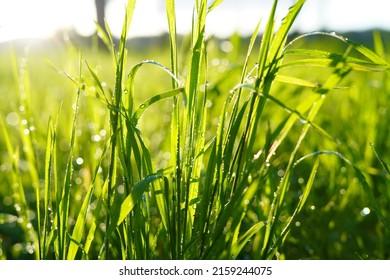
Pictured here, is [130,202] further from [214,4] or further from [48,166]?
[214,4]

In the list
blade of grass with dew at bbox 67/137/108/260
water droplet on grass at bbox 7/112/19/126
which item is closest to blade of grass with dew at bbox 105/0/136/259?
blade of grass with dew at bbox 67/137/108/260

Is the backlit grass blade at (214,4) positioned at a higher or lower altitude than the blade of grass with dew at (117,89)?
higher

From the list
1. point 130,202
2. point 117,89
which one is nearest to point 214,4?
point 117,89

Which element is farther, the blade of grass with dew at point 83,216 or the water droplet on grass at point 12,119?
the water droplet on grass at point 12,119

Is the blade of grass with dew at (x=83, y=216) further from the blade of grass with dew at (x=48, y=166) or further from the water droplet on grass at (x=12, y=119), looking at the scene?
the water droplet on grass at (x=12, y=119)

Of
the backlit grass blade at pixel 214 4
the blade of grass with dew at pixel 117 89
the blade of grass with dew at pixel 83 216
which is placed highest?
the backlit grass blade at pixel 214 4

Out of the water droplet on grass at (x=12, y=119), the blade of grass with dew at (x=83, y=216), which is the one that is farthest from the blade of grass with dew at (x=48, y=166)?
the water droplet on grass at (x=12, y=119)

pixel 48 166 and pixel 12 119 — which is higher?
pixel 48 166

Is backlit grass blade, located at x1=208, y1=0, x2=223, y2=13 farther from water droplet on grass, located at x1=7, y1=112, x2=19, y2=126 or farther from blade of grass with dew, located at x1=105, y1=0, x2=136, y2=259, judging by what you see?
water droplet on grass, located at x1=7, y1=112, x2=19, y2=126
